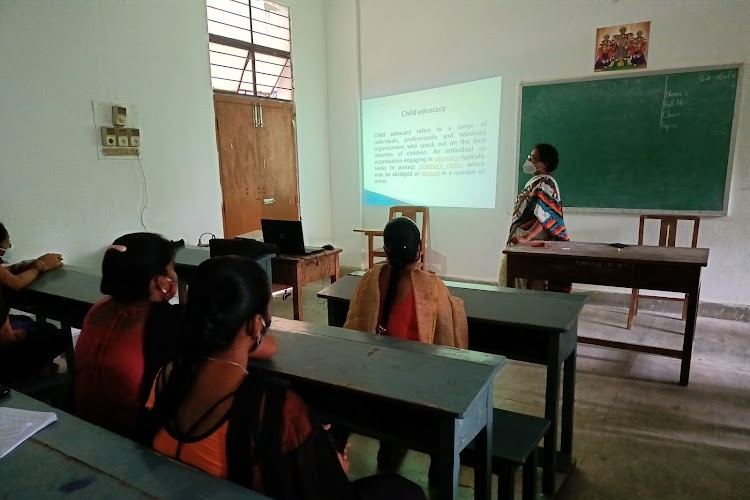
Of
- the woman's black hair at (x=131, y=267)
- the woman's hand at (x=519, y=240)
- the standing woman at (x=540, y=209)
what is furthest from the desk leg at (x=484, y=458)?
the woman's hand at (x=519, y=240)

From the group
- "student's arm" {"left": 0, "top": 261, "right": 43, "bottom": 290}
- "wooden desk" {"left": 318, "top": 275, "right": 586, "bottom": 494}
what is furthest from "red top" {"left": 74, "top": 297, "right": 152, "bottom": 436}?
"student's arm" {"left": 0, "top": 261, "right": 43, "bottom": 290}

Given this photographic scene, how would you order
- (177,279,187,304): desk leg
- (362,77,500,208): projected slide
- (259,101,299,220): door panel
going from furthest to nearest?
(259,101,299,220): door panel, (362,77,500,208): projected slide, (177,279,187,304): desk leg

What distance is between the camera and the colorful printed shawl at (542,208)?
10.5 ft

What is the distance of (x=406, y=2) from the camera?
4828mm

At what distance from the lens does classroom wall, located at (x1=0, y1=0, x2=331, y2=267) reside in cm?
308

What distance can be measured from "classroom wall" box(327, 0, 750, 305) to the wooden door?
0.72m

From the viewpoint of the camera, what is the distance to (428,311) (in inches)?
67.9

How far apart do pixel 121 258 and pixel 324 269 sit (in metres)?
2.22

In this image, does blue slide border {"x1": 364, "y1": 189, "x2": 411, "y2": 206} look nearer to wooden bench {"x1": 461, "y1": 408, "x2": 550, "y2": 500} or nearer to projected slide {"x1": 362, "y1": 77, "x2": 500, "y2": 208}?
projected slide {"x1": 362, "y1": 77, "x2": 500, "y2": 208}

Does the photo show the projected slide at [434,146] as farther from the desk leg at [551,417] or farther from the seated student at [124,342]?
the seated student at [124,342]

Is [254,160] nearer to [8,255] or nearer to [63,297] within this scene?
[8,255]

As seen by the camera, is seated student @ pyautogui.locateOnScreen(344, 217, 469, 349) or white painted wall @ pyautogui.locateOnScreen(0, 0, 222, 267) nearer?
seated student @ pyautogui.locateOnScreen(344, 217, 469, 349)

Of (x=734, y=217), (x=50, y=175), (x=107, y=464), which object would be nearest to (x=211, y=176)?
(x=50, y=175)

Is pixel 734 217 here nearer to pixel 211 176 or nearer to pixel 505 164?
pixel 505 164
